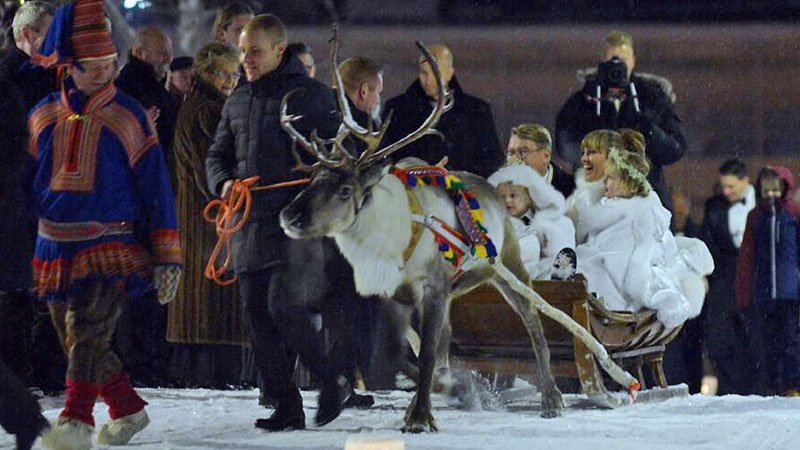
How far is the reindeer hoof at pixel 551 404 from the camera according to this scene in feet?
31.5

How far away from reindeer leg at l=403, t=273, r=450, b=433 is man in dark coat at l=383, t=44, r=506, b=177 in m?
2.01

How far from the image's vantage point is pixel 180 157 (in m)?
10.4

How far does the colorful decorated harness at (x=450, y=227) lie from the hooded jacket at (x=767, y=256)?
391cm

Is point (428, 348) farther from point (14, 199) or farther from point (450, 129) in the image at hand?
point (450, 129)

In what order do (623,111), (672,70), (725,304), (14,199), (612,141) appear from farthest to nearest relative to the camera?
(672,70) → (725,304) → (623,111) → (612,141) → (14,199)

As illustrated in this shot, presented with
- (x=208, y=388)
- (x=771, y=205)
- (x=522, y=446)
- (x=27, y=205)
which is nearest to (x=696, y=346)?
(x=771, y=205)

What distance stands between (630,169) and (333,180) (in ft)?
8.21

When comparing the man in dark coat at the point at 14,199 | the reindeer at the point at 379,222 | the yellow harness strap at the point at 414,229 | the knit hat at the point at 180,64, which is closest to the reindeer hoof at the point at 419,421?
the reindeer at the point at 379,222

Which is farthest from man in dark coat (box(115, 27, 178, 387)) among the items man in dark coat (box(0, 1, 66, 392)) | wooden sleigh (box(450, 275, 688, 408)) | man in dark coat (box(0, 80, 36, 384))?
man in dark coat (box(0, 80, 36, 384))

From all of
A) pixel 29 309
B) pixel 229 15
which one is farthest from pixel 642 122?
pixel 29 309

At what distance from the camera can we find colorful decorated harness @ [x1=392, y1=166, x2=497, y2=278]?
8.93m

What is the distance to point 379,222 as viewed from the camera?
8766 mm

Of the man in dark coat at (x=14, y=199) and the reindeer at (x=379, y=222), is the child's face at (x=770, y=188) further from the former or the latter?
the man in dark coat at (x=14, y=199)

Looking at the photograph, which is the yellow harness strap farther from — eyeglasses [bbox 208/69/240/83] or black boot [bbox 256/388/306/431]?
eyeglasses [bbox 208/69/240/83]
